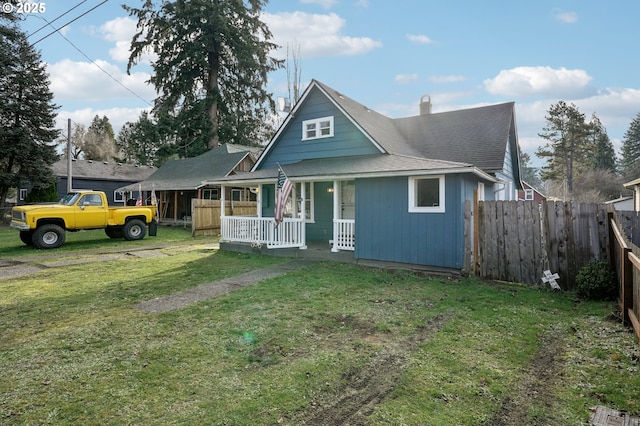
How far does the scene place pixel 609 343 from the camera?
4.41 metres

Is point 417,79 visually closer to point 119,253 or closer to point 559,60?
point 559,60

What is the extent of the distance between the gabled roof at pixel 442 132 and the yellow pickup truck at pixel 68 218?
6655 millimetres

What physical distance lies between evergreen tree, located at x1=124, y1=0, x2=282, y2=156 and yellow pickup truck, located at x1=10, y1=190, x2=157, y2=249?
70.8 ft

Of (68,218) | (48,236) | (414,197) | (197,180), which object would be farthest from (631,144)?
(48,236)

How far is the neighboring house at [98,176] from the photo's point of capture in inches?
1398

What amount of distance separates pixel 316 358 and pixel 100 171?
41268 mm

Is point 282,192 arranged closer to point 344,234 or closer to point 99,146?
Result: point 344,234

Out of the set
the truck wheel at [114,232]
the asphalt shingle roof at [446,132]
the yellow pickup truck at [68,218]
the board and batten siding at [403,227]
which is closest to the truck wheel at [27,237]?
the yellow pickup truck at [68,218]

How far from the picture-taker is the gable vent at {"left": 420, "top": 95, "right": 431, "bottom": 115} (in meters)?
18.5

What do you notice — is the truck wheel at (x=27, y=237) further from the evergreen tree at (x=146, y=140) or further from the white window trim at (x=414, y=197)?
the evergreen tree at (x=146, y=140)

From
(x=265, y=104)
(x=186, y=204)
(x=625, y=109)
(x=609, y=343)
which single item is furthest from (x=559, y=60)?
(x=625, y=109)

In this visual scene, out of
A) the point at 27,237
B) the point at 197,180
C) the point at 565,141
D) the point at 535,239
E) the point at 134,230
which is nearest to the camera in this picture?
the point at 535,239

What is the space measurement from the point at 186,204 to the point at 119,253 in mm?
14845

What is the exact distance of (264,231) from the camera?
1259 cm
